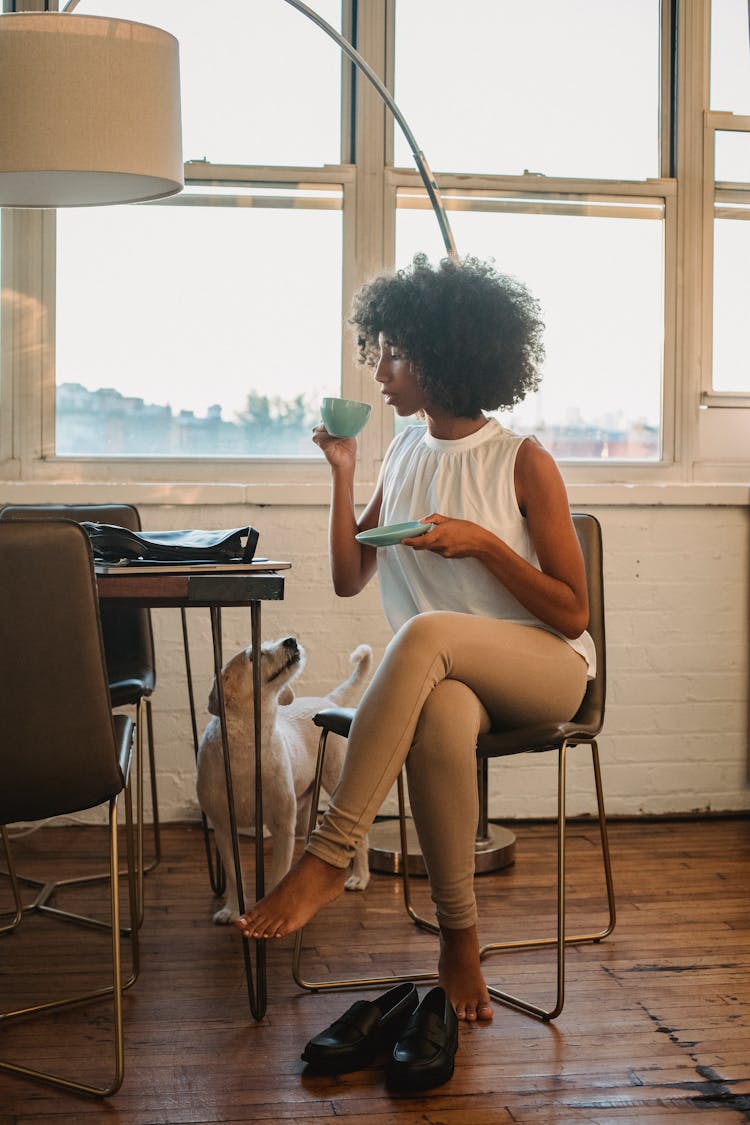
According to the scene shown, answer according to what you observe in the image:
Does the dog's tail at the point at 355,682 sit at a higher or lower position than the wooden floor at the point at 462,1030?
higher

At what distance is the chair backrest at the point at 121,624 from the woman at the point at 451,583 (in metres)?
0.65

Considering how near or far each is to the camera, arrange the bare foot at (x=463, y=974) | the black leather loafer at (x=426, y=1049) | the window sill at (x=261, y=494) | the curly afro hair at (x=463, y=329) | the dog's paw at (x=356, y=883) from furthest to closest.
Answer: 1. the window sill at (x=261, y=494)
2. the dog's paw at (x=356, y=883)
3. the curly afro hair at (x=463, y=329)
4. the bare foot at (x=463, y=974)
5. the black leather loafer at (x=426, y=1049)

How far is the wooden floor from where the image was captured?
5.27 ft

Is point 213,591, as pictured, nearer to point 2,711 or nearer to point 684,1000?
point 2,711

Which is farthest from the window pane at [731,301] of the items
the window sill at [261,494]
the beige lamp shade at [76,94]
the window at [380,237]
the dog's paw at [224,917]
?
the dog's paw at [224,917]

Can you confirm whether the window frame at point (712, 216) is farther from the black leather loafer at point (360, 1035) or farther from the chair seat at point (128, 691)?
the black leather loafer at point (360, 1035)

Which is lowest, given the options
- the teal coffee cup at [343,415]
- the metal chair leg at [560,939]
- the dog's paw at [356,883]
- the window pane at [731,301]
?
the dog's paw at [356,883]

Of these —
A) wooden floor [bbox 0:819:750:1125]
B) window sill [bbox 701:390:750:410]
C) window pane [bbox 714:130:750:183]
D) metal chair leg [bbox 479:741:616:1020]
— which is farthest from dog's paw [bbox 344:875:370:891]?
window pane [bbox 714:130:750:183]

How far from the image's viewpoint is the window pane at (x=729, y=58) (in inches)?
137

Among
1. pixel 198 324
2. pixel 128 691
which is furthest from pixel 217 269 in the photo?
pixel 128 691

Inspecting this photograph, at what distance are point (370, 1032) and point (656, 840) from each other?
5.16ft

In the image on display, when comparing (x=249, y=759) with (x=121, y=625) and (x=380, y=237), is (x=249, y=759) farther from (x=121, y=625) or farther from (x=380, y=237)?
(x=380, y=237)

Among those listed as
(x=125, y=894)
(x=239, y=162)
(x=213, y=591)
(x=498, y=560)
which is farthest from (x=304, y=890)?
(x=239, y=162)

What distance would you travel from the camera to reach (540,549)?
2.00 meters
